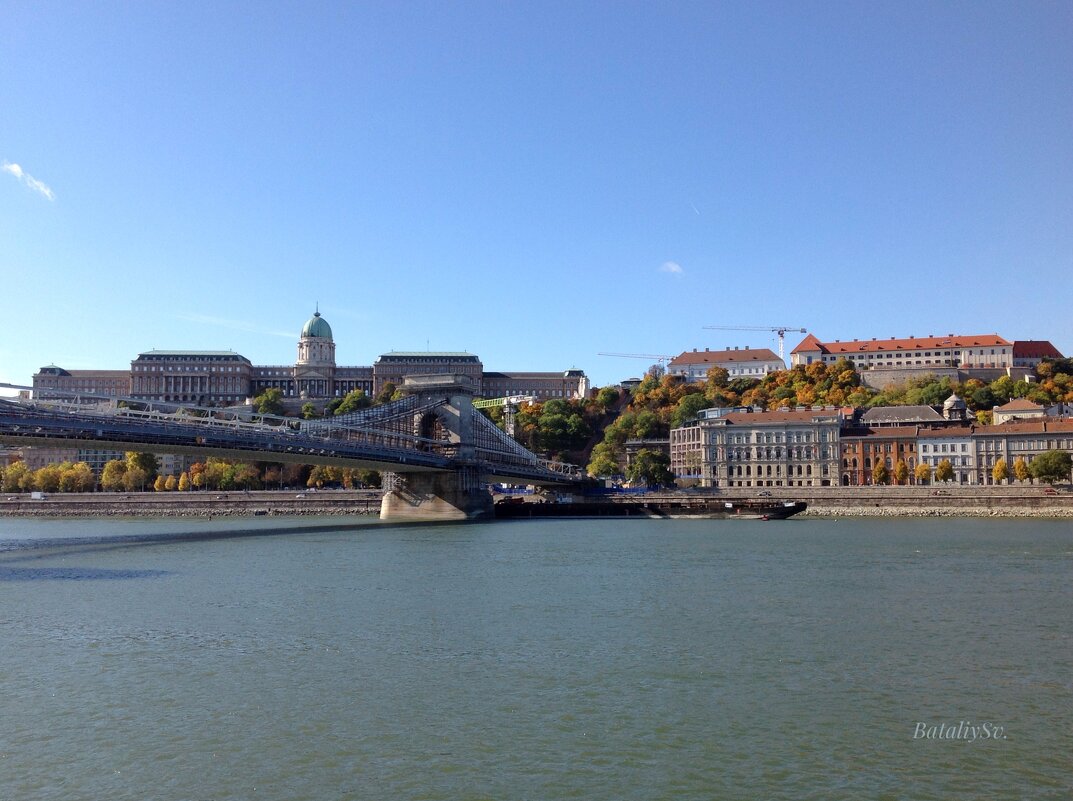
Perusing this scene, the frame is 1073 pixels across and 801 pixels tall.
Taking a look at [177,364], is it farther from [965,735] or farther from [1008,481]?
[965,735]

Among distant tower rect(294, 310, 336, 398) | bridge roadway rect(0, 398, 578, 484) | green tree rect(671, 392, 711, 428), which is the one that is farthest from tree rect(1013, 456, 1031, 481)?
distant tower rect(294, 310, 336, 398)

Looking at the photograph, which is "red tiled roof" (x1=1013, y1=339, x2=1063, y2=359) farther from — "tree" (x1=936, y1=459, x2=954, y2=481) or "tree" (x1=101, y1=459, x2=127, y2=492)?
"tree" (x1=101, y1=459, x2=127, y2=492)

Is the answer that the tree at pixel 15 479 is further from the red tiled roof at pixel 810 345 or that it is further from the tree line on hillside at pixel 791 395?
the red tiled roof at pixel 810 345

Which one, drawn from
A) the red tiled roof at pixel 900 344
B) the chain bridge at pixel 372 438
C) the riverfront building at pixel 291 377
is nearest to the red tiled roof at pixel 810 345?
the red tiled roof at pixel 900 344

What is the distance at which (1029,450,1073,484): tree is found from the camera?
66.8m

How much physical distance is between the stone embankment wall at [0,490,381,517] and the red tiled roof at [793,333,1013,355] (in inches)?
2580

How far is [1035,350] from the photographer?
368 feet

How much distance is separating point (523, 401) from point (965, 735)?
115 metres

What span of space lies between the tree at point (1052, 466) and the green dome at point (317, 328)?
104533 mm

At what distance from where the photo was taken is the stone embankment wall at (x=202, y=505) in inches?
2879

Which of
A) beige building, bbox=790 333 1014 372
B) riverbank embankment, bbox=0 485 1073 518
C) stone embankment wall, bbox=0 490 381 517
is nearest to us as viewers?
riverbank embankment, bbox=0 485 1073 518

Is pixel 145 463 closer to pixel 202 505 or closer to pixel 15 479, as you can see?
pixel 15 479

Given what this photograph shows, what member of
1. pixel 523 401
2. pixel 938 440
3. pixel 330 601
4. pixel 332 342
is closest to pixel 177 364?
pixel 332 342

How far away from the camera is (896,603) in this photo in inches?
875
